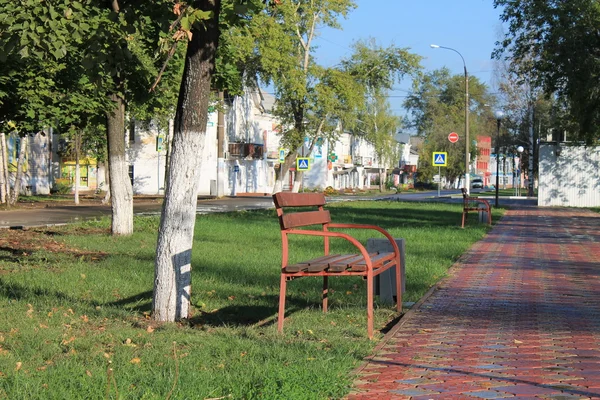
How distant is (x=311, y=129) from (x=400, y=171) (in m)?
73.3

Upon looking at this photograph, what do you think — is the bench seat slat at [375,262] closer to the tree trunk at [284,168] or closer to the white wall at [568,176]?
the white wall at [568,176]

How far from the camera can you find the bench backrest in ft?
22.6

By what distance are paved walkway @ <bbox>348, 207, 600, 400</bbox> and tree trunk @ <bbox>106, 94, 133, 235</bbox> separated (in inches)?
321

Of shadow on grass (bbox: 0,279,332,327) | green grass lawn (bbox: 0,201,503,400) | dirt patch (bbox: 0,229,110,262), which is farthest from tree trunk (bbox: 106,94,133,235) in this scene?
shadow on grass (bbox: 0,279,332,327)

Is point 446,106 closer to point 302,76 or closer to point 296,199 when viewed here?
point 302,76

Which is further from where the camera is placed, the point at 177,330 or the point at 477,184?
the point at 477,184

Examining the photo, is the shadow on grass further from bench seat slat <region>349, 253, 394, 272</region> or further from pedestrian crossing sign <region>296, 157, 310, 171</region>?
pedestrian crossing sign <region>296, 157, 310, 171</region>

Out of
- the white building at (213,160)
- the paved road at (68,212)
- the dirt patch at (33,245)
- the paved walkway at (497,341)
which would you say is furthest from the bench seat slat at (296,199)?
the white building at (213,160)

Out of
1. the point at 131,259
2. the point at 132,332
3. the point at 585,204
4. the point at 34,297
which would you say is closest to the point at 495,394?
the point at 132,332

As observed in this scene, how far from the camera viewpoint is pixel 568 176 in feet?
146

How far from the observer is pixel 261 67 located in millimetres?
52594

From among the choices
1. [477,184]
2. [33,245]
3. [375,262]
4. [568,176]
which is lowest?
[477,184]

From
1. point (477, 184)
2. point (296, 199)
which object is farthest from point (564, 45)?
point (477, 184)

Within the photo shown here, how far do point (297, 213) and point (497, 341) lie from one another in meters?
1.98
